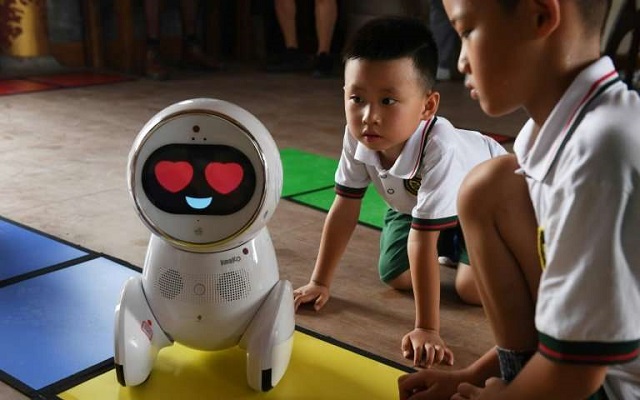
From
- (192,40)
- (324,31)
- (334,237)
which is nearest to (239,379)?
(334,237)

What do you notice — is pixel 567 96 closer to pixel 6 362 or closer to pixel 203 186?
pixel 203 186

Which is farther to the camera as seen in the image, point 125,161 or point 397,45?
point 125,161

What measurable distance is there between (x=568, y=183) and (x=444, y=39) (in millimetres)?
3379

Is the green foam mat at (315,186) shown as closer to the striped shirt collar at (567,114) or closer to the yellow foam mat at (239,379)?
the yellow foam mat at (239,379)

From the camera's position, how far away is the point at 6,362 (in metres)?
1.10

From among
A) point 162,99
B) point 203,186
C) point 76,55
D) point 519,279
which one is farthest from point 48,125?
point 519,279

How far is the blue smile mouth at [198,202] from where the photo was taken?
0.99 m

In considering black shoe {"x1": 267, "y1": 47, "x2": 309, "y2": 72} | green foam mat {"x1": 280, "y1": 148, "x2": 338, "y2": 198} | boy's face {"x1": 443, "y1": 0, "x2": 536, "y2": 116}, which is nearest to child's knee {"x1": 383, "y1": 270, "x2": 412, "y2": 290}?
green foam mat {"x1": 280, "y1": 148, "x2": 338, "y2": 198}

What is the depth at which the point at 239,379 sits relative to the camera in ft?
3.53

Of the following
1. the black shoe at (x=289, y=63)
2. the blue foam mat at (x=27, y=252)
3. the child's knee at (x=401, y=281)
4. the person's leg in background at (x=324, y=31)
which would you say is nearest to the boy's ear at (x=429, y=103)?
the child's knee at (x=401, y=281)

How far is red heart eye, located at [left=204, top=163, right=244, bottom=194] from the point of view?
98cm

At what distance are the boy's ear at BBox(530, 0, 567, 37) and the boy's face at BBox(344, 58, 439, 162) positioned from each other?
0.50m

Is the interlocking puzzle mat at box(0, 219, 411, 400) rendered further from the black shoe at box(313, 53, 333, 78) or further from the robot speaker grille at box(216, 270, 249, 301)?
the black shoe at box(313, 53, 333, 78)

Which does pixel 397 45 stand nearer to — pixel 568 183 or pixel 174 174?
pixel 174 174
